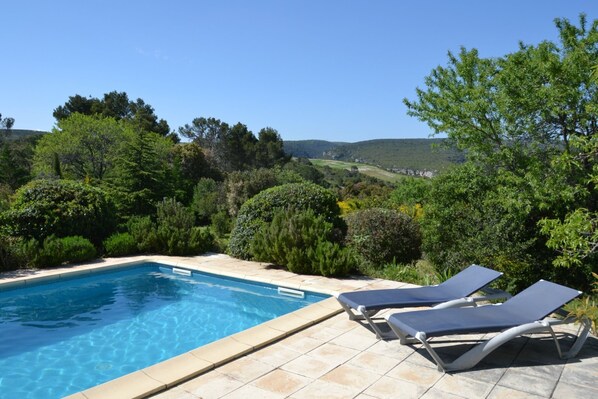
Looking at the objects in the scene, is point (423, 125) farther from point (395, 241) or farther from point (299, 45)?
point (299, 45)

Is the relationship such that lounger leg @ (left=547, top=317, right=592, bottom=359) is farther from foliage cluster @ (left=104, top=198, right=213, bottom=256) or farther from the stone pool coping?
foliage cluster @ (left=104, top=198, right=213, bottom=256)

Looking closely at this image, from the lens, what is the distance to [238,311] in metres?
8.36

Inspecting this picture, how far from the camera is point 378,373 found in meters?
4.59

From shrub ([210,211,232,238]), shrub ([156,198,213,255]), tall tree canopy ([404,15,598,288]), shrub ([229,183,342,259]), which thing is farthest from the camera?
shrub ([210,211,232,238])

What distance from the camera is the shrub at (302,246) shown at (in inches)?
377

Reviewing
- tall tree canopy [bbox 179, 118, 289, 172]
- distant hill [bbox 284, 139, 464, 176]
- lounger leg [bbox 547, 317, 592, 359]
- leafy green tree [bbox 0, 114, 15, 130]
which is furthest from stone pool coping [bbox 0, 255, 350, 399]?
leafy green tree [bbox 0, 114, 15, 130]

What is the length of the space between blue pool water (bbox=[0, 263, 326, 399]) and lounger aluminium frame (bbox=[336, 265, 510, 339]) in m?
2.38

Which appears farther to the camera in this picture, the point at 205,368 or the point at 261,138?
the point at 261,138

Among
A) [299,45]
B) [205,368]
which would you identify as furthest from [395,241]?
[299,45]

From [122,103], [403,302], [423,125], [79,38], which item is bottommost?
[403,302]

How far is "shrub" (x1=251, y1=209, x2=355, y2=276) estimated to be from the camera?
9.57 meters

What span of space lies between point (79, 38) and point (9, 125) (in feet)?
208

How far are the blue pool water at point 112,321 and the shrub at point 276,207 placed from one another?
5.16 ft

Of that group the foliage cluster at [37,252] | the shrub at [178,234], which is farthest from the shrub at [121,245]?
the foliage cluster at [37,252]
